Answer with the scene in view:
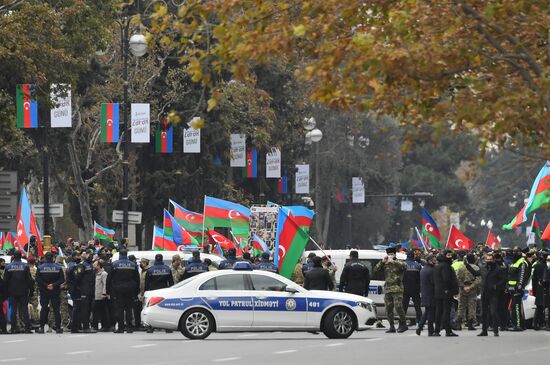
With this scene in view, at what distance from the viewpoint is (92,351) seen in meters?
25.1

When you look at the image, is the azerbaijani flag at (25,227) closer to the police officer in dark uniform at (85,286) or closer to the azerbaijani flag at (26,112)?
the azerbaijani flag at (26,112)

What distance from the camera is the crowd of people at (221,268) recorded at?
30.4m

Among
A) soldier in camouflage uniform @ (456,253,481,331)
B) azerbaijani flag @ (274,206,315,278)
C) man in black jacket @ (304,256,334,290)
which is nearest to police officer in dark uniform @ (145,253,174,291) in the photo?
man in black jacket @ (304,256,334,290)

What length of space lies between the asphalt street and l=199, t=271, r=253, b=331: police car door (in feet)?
1.21

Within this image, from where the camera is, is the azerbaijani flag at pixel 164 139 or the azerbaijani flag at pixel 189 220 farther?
the azerbaijani flag at pixel 164 139

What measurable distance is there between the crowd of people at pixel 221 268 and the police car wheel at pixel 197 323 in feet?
10.4

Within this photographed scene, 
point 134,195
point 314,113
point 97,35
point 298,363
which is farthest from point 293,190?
point 298,363

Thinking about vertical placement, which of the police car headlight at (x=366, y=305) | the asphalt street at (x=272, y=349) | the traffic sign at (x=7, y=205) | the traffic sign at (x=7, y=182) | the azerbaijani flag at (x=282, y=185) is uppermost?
the azerbaijani flag at (x=282, y=185)

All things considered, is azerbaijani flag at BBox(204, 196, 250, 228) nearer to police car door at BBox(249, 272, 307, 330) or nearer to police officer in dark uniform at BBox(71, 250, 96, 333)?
police officer in dark uniform at BBox(71, 250, 96, 333)

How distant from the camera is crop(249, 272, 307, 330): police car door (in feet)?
92.7

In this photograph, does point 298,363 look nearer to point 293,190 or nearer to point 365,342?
point 365,342

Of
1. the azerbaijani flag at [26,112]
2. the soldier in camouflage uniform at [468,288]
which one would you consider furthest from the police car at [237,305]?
the azerbaijani flag at [26,112]

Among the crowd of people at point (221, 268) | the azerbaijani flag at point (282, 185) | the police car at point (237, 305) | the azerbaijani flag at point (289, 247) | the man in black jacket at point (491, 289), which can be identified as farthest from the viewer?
the azerbaijani flag at point (282, 185)

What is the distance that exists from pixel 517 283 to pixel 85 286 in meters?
8.72
